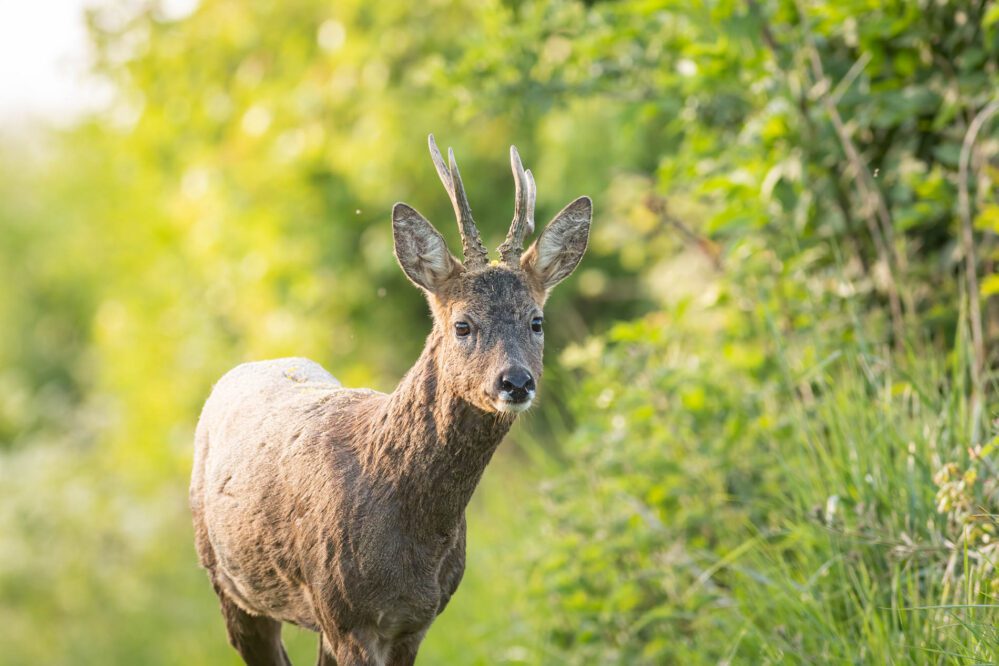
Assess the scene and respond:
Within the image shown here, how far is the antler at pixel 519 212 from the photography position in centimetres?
373

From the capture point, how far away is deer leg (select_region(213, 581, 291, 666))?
4422mm

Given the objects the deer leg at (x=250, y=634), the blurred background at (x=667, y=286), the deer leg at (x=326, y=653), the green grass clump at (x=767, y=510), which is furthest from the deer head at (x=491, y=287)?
the green grass clump at (x=767, y=510)

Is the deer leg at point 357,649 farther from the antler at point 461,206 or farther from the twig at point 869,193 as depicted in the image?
the twig at point 869,193

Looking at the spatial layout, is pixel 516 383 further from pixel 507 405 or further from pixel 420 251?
pixel 420 251

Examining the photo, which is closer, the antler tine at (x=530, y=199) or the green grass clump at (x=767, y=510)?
the antler tine at (x=530, y=199)

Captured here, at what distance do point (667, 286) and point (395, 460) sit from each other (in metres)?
5.61

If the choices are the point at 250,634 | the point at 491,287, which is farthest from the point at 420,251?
the point at 250,634

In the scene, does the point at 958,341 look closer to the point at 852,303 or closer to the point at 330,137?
the point at 852,303

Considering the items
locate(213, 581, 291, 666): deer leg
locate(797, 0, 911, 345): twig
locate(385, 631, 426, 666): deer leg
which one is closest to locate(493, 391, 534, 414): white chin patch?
locate(385, 631, 426, 666): deer leg

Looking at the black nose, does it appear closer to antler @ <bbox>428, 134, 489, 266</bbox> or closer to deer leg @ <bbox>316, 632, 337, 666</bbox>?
antler @ <bbox>428, 134, 489, 266</bbox>

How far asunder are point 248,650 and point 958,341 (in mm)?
3251

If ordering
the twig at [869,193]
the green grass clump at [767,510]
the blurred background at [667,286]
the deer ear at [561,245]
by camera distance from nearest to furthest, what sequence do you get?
1. the deer ear at [561,245]
2. the green grass clump at [767,510]
3. the blurred background at [667,286]
4. the twig at [869,193]

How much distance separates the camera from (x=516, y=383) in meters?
3.72

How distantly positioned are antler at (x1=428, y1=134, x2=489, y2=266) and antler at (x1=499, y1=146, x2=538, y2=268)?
81mm
